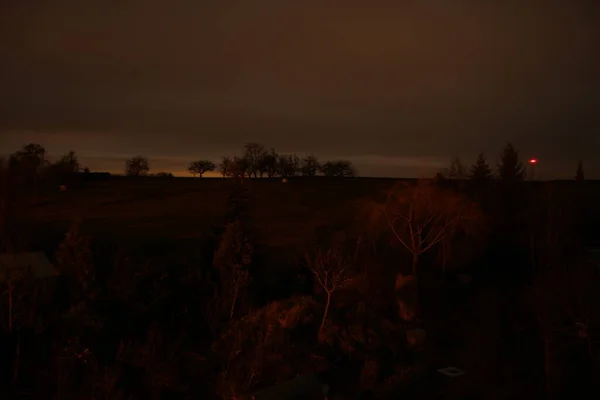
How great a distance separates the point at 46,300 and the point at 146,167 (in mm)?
41689

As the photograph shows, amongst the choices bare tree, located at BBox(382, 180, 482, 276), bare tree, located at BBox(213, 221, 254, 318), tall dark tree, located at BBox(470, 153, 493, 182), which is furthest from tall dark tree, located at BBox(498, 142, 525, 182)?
bare tree, located at BBox(213, 221, 254, 318)

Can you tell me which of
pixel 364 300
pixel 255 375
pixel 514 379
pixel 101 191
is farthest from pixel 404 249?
pixel 101 191

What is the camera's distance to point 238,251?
16.5 meters

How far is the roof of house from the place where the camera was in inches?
585

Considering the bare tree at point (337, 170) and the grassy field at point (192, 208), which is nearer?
the grassy field at point (192, 208)

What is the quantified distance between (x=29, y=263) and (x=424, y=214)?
16.1 meters

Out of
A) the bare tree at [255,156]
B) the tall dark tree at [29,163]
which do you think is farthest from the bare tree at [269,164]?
the tall dark tree at [29,163]

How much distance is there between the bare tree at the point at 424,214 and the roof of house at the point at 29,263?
14097 mm

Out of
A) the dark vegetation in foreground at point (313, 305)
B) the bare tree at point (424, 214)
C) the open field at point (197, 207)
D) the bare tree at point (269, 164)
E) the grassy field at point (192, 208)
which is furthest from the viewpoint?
the bare tree at point (269, 164)

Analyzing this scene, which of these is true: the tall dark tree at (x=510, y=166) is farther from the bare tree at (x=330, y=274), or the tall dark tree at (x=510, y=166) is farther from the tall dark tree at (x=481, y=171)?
the bare tree at (x=330, y=274)

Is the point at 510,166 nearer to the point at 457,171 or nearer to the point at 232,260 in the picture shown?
the point at 457,171

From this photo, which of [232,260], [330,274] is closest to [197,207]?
[232,260]

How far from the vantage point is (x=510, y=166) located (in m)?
33.9

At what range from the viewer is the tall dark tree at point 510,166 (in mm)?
33122
